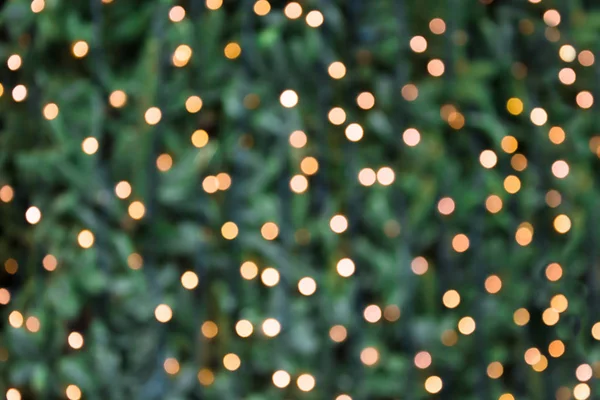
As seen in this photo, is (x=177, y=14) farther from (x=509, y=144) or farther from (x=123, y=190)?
(x=509, y=144)

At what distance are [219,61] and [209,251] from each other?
142 millimetres

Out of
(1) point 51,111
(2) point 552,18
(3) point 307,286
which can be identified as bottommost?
(3) point 307,286

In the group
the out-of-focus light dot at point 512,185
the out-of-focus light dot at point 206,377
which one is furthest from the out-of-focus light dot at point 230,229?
the out-of-focus light dot at point 512,185

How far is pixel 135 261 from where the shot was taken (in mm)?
374

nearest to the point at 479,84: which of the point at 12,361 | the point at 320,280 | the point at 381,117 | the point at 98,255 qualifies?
the point at 381,117

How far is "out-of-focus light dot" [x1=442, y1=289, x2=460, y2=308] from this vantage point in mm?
371

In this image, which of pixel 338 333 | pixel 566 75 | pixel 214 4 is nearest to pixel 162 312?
pixel 338 333

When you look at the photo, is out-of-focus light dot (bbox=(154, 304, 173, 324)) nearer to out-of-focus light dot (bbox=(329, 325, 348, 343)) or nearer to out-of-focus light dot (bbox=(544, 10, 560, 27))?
out-of-focus light dot (bbox=(329, 325, 348, 343))

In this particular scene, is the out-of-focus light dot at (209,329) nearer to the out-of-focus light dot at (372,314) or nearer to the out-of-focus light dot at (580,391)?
the out-of-focus light dot at (372,314)

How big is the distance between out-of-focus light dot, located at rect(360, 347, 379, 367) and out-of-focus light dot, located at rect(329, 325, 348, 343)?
2cm

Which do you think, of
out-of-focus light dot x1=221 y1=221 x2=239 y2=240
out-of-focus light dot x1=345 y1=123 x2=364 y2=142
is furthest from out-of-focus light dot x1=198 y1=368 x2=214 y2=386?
out-of-focus light dot x1=345 y1=123 x2=364 y2=142

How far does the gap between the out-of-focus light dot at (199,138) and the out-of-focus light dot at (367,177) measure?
0.12 metres

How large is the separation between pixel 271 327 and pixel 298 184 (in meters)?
0.11

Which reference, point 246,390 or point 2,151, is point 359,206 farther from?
point 2,151
